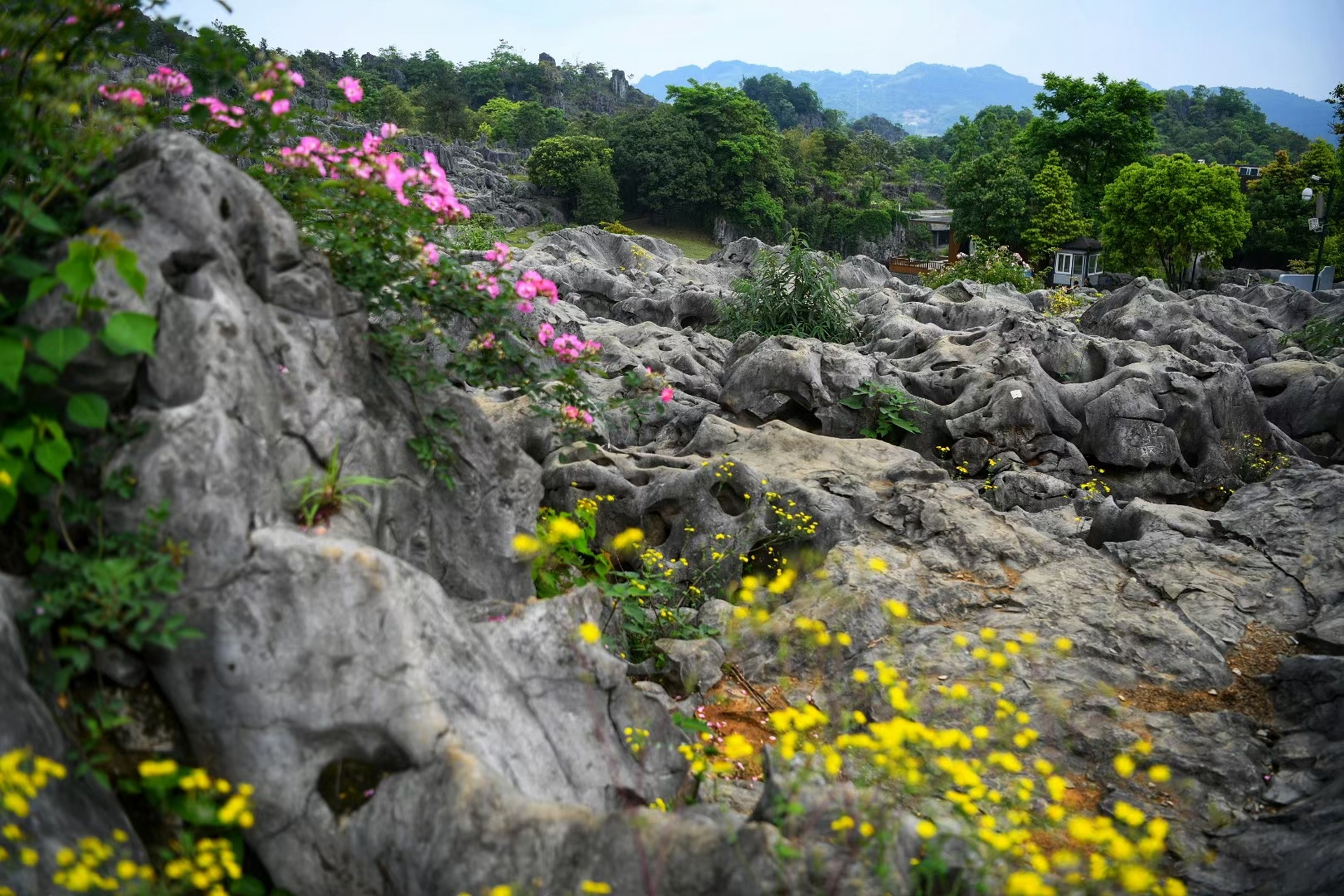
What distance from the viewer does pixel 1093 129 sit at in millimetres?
50188

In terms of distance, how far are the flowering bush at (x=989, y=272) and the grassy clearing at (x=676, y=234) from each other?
82.5 ft

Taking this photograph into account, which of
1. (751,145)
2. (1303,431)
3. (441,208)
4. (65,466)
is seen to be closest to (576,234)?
(1303,431)

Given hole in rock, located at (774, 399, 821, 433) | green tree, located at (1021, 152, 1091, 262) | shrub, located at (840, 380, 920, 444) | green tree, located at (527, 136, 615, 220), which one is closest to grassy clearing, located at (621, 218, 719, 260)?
green tree, located at (527, 136, 615, 220)

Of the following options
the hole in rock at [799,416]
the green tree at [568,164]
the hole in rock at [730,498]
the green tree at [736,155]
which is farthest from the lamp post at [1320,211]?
the green tree at [568,164]

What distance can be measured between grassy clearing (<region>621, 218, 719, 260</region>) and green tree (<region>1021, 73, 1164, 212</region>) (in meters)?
20.0

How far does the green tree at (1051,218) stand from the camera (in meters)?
45.2

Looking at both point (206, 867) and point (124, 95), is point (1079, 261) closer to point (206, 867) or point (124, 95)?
point (124, 95)

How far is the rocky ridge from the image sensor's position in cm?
319

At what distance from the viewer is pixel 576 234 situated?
2820 centimetres

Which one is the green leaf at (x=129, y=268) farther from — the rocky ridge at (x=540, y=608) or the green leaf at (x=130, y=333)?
the rocky ridge at (x=540, y=608)

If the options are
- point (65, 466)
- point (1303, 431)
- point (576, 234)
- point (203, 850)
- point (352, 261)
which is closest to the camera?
point (203, 850)

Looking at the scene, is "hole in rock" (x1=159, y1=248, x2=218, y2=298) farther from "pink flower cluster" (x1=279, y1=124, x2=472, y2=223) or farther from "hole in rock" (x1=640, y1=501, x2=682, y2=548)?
"hole in rock" (x1=640, y1=501, x2=682, y2=548)

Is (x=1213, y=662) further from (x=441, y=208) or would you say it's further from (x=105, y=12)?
(x=105, y=12)

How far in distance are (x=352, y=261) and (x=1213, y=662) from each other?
6.16m
